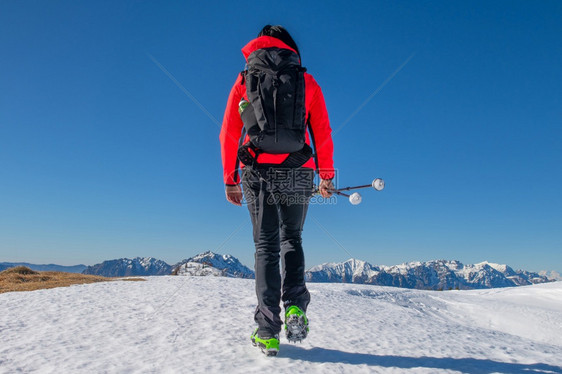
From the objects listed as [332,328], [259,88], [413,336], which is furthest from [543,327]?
[259,88]

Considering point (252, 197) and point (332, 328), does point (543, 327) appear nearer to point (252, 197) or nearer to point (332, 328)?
point (332, 328)

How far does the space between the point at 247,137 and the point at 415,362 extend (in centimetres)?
284

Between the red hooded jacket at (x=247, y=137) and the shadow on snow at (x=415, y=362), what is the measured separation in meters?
1.92

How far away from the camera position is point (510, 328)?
19.8 feet

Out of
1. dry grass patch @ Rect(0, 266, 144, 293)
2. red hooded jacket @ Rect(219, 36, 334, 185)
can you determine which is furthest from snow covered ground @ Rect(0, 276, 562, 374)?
dry grass patch @ Rect(0, 266, 144, 293)

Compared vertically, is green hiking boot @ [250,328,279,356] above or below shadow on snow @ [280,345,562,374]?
above

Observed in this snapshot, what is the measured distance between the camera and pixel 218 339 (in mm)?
3459

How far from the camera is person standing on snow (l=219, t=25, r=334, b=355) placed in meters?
3.26

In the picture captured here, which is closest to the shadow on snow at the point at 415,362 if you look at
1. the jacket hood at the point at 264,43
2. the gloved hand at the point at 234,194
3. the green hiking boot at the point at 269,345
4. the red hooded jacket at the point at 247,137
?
the green hiking boot at the point at 269,345

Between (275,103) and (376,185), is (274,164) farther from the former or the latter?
(376,185)

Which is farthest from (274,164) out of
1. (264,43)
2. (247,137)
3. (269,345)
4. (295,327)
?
(269,345)

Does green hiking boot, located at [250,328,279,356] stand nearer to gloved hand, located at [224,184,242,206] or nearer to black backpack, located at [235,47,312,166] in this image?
gloved hand, located at [224,184,242,206]

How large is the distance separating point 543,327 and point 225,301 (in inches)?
231

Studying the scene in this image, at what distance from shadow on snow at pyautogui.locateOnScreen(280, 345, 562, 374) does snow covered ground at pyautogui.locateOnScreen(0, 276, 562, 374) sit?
0.4 inches
